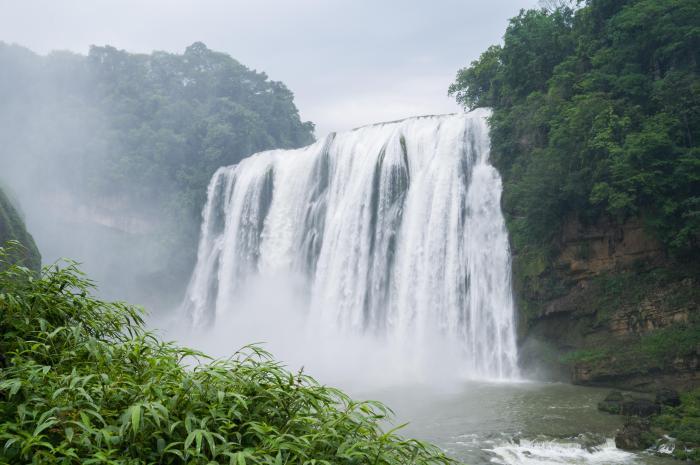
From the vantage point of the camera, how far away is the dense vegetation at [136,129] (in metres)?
39.8

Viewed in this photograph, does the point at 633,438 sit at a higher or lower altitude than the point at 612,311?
lower

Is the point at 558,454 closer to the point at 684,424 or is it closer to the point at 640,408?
the point at 684,424

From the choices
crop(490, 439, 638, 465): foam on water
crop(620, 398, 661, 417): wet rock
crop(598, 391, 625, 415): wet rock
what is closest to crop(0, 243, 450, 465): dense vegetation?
crop(490, 439, 638, 465): foam on water

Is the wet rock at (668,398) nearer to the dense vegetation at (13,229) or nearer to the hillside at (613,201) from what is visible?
the hillside at (613,201)

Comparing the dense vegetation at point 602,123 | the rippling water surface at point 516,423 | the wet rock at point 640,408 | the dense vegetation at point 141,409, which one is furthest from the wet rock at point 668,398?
Result: the dense vegetation at point 141,409

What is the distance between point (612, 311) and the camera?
16656mm

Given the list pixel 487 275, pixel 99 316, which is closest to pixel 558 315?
pixel 487 275

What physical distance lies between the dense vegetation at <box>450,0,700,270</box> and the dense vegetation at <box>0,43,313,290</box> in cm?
2102

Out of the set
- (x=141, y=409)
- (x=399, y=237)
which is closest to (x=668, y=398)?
(x=399, y=237)

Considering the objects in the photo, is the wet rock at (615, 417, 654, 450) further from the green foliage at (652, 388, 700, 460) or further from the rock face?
the rock face

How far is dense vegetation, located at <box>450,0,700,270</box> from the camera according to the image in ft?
51.7

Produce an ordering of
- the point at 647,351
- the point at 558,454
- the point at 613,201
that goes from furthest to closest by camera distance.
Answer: the point at 613,201 → the point at 647,351 → the point at 558,454

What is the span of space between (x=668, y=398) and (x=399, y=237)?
10.9m

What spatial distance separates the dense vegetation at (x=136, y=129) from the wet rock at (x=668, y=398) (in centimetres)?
2758
